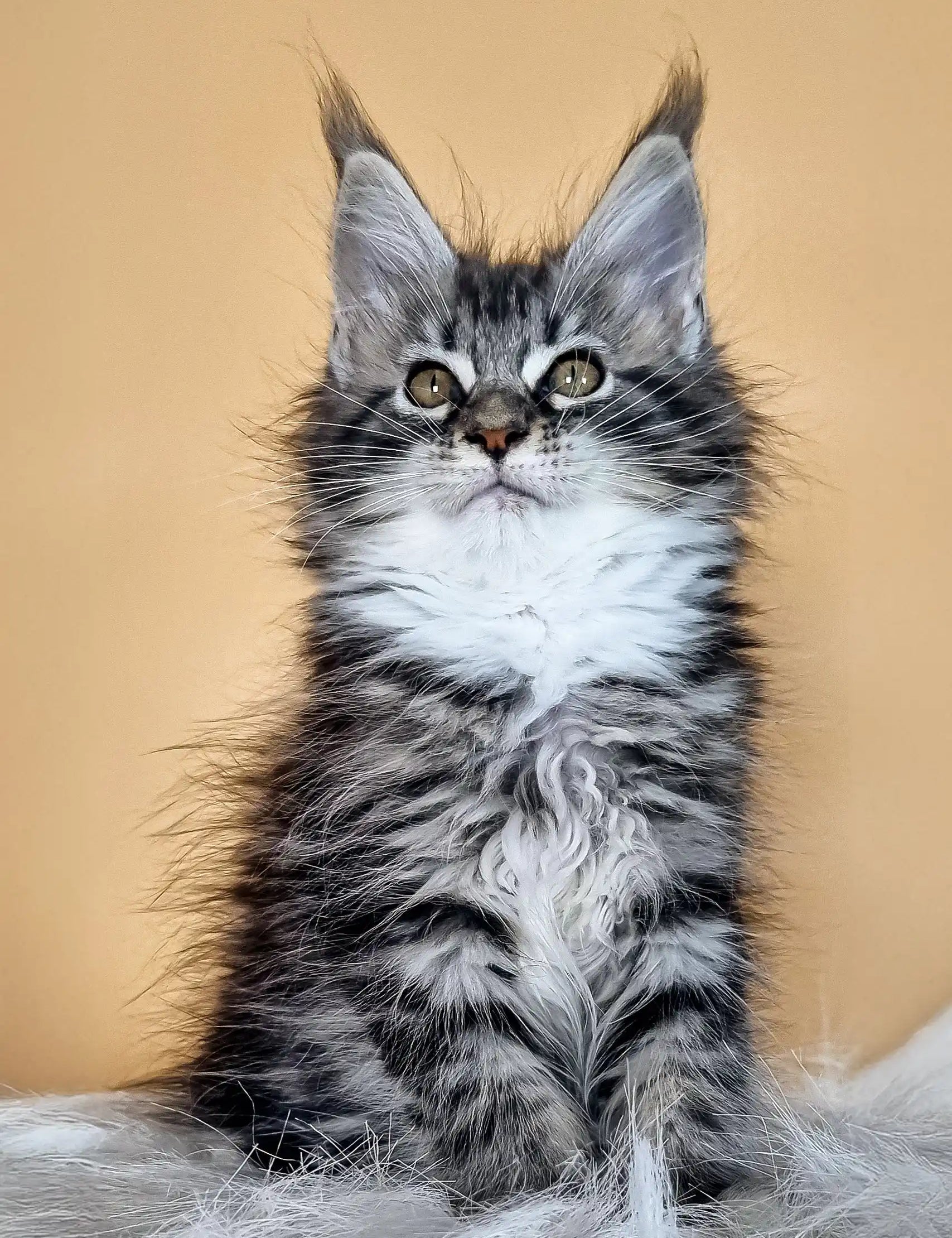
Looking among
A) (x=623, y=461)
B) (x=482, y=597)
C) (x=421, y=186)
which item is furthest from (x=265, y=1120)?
(x=421, y=186)

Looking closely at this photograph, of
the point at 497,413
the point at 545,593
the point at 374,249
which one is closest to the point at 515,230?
the point at 374,249

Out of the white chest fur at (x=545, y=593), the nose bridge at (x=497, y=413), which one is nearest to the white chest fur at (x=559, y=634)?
the white chest fur at (x=545, y=593)

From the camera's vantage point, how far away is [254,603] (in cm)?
193

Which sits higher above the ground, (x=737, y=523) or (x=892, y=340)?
(x=892, y=340)

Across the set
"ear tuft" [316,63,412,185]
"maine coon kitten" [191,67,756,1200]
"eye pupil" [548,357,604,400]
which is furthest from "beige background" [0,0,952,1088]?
"eye pupil" [548,357,604,400]

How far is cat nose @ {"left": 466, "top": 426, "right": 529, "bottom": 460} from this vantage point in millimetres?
1464

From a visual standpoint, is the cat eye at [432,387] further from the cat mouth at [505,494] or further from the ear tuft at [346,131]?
the ear tuft at [346,131]

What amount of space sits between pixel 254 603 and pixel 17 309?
0.67m

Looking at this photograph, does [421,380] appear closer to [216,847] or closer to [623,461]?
[623,461]

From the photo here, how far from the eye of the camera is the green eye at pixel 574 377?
1.58 meters

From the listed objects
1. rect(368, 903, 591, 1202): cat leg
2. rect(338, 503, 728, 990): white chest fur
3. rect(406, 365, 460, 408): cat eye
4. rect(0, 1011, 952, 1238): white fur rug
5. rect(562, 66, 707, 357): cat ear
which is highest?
rect(562, 66, 707, 357): cat ear

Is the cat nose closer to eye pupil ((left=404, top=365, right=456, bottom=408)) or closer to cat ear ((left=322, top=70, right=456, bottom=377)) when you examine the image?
eye pupil ((left=404, top=365, right=456, bottom=408))

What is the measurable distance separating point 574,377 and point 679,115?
41cm

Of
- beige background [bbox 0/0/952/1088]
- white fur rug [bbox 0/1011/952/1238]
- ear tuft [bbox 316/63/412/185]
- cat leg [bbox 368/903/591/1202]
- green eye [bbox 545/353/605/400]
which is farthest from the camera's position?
beige background [bbox 0/0/952/1088]
